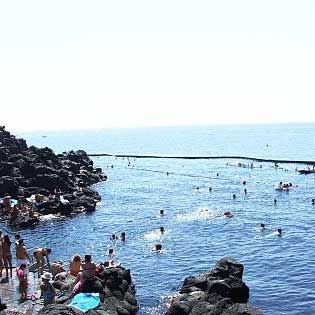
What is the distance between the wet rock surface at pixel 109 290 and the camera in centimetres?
2480

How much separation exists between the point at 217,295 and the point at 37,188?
2000 inches

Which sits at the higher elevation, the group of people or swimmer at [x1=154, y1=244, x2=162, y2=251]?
the group of people

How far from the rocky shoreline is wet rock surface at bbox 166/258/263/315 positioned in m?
32.4

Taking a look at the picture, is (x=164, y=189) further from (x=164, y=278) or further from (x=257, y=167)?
(x=164, y=278)

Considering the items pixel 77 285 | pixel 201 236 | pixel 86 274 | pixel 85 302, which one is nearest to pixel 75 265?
pixel 86 274

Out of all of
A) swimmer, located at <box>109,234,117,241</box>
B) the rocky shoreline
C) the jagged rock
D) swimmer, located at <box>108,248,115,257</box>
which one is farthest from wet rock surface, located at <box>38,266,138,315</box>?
the rocky shoreline

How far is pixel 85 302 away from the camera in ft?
76.8

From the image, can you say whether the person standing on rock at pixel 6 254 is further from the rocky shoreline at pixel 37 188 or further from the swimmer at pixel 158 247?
the rocky shoreline at pixel 37 188

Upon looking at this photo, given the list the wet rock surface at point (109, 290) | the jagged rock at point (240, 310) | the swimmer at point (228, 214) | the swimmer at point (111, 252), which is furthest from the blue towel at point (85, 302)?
the swimmer at point (228, 214)

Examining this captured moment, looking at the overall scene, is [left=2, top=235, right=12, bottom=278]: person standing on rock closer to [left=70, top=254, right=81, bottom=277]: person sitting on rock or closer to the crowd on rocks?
the crowd on rocks

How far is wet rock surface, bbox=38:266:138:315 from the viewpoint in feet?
81.4

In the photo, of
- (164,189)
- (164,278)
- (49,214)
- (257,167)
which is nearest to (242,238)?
(164,278)

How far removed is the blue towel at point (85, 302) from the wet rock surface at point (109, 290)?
0.29m

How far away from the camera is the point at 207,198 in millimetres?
79500
